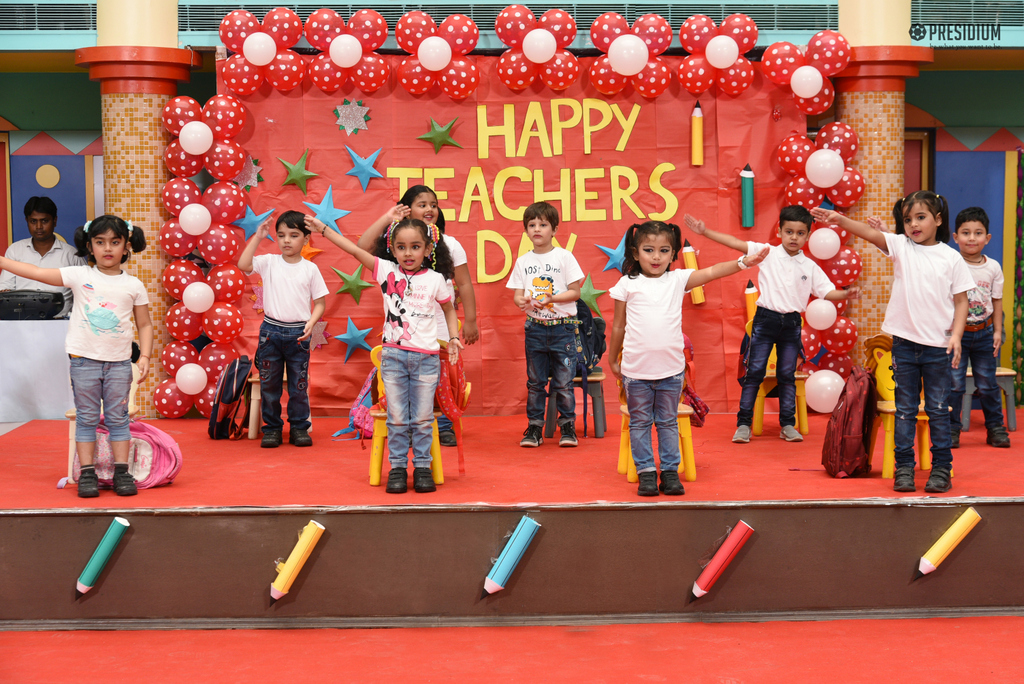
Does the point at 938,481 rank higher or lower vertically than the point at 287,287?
lower

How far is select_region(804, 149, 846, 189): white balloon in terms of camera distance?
19.7 feet

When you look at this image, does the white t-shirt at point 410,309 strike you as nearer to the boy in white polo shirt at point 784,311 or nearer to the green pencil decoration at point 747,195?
the boy in white polo shirt at point 784,311

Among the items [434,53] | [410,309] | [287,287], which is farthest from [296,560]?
[434,53]

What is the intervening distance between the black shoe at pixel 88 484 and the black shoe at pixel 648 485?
Answer: 94.4 inches

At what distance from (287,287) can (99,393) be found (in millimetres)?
1326

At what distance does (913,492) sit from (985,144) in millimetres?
4347

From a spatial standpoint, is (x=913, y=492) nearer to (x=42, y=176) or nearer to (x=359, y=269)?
(x=359, y=269)

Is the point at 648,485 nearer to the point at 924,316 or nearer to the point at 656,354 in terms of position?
the point at 656,354

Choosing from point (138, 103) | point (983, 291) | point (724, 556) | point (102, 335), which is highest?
point (138, 103)

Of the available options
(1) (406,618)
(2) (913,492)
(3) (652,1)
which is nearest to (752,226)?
(3) (652,1)

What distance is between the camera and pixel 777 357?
547 centimetres

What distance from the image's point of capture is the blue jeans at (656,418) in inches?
162

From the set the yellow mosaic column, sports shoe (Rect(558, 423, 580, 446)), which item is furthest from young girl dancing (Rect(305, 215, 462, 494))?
the yellow mosaic column

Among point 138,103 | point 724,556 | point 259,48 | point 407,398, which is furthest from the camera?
point 138,103
